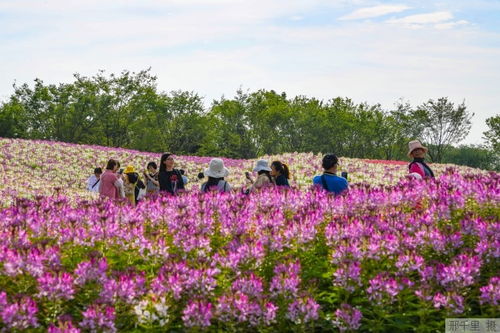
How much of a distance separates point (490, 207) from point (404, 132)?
195 ft

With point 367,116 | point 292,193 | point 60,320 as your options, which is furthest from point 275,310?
point 367,116

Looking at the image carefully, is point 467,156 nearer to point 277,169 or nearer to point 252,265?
point 277,169

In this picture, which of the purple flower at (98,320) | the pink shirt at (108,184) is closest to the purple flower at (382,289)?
the purple flower at (98,320)

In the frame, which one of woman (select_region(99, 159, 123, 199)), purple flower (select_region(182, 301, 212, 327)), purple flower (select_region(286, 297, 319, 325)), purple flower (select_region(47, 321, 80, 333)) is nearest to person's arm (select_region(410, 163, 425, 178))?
purple flower (select_region(286, 297, 319, 325))

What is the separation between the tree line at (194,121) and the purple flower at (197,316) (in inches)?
2076

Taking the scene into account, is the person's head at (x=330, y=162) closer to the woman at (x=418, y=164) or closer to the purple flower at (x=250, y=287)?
the woman at (x=418, y=164)

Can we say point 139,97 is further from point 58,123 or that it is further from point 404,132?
point 404,132

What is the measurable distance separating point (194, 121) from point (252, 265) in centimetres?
5242

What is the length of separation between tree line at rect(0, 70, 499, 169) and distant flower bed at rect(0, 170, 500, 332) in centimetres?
5045

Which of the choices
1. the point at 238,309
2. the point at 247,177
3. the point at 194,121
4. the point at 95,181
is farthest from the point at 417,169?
the point at 194,121

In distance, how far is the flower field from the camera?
5492 millimetres

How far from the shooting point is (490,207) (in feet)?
25.6

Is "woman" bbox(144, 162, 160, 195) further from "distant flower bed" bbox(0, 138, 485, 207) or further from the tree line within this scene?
the tree line

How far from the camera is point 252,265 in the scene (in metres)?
6.34
